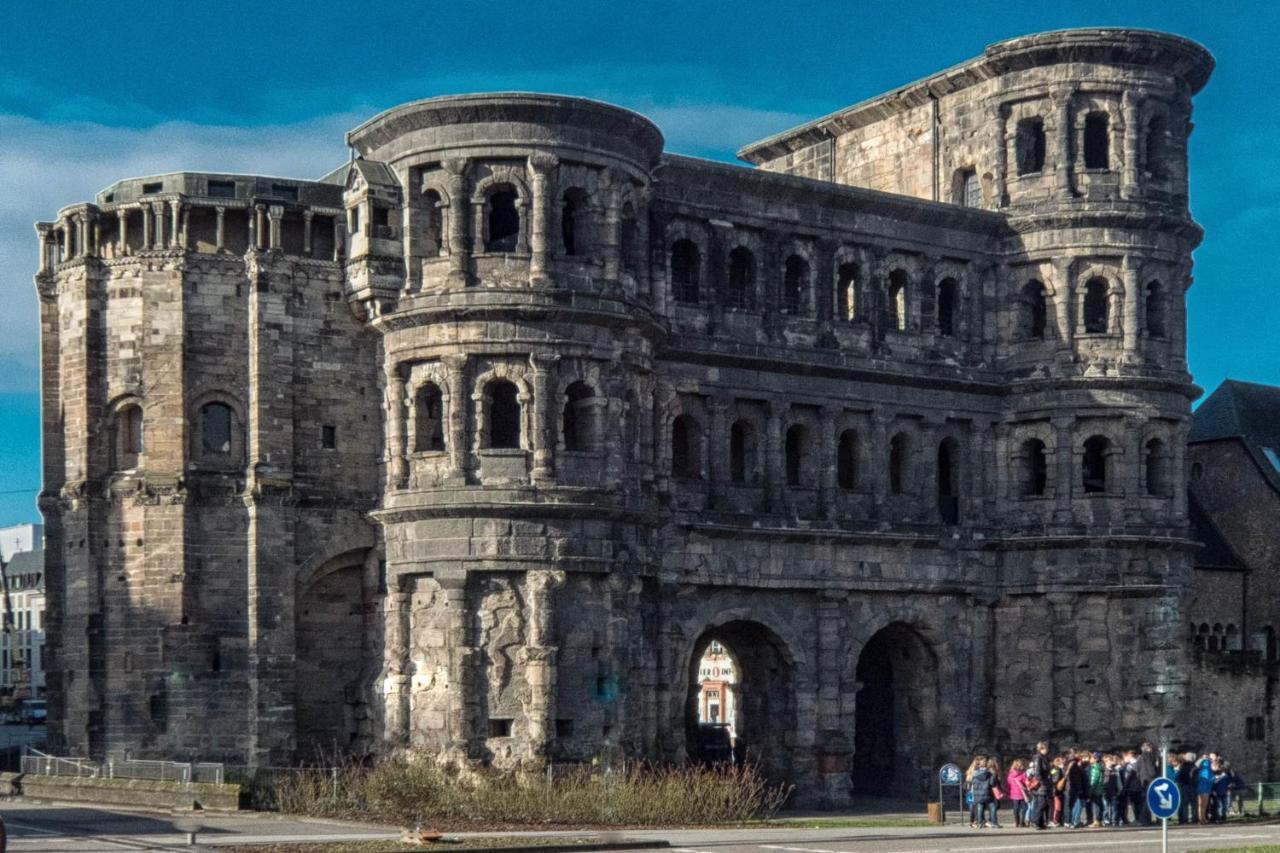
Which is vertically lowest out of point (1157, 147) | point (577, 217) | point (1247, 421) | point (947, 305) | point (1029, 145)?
point (1247, 421)

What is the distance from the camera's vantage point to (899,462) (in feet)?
154

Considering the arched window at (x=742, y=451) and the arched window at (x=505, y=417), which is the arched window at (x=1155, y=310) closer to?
the arched window at (x=742, y=451)

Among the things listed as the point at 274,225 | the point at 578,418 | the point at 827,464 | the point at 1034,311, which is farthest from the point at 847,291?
the point at 274,225

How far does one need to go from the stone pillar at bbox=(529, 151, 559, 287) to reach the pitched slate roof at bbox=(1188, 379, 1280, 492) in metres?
27.9

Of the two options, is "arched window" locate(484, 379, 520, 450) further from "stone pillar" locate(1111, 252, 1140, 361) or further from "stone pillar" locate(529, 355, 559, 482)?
"stone pillar" locate(1111, 252, 1140, 361)

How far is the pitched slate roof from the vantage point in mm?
58594

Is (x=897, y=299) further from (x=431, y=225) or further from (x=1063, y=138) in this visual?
(x=431, y=225)

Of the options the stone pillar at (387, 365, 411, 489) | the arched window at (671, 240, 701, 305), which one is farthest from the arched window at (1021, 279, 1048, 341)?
the stone pillar at (387, 365, 411, 489)

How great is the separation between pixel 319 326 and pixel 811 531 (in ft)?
39.4

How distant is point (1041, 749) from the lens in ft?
127

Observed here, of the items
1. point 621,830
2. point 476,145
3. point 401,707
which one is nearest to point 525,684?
point 401,707

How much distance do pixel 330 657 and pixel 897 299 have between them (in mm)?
16222

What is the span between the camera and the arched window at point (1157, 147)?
47.7 m

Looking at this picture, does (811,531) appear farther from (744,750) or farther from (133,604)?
(133,604)
